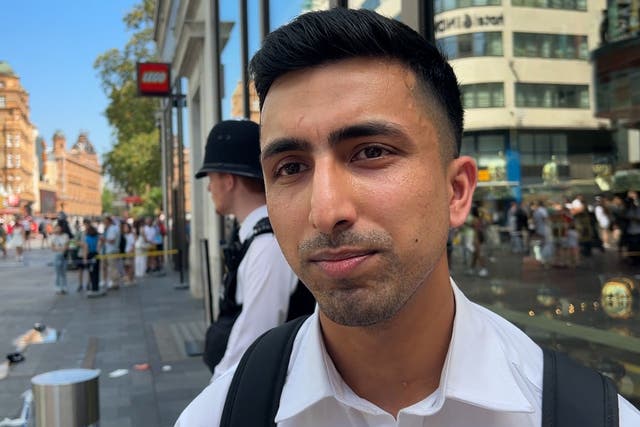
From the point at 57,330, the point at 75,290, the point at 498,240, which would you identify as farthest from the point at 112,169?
the point at 498,240

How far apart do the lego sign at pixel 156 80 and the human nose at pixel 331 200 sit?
1470 cm

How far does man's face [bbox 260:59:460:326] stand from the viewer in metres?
1.01

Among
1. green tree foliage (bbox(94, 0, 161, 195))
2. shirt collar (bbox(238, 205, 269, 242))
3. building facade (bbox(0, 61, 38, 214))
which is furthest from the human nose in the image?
building facade (bbox(0, 61, 38, 214))

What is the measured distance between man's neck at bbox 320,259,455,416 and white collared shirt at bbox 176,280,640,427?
32 mm

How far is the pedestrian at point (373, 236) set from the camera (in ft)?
3.32

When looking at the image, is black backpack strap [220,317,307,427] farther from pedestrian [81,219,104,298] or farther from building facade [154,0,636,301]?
pedestrian [81,219,104,298]

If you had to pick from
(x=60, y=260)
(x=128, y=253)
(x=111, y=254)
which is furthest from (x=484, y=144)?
(x=128, y=253)

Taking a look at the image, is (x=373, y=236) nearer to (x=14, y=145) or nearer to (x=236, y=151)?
(x=236, y=151)

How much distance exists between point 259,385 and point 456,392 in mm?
378

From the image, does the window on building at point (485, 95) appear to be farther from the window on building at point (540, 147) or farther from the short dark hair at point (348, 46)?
the short dark hair at point (348, 46)

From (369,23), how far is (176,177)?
56.7ft

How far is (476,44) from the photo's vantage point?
382 cm

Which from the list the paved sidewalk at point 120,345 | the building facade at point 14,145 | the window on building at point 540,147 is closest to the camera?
the window on building at point 540,147

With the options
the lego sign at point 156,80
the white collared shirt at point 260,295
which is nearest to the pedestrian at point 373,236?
the white collared shirt at point 260,295
